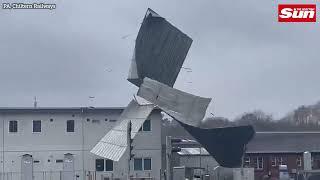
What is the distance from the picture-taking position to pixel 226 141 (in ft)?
184

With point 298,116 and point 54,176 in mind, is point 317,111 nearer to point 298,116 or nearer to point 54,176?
point 298,116

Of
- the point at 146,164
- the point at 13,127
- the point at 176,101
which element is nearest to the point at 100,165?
the point at 146,164

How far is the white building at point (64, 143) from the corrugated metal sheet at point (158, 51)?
17.1 feet

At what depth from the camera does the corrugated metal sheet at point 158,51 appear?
185 feet

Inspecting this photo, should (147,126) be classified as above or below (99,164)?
above

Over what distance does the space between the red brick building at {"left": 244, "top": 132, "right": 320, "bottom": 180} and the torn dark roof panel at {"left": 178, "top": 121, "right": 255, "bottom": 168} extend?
24345 millimetres

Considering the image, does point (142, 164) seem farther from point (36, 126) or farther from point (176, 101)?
point (36, 126)

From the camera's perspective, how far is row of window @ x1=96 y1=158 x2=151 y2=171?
62406 mm

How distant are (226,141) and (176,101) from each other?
4.97 metres

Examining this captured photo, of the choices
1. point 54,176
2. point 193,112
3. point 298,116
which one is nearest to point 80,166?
point 54,176

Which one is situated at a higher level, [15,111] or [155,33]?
[155,33]

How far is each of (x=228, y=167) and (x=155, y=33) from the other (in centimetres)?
1245

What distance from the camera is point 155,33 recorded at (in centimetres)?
5681

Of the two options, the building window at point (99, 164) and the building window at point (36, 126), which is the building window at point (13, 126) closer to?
the building window at point (36, 126)
